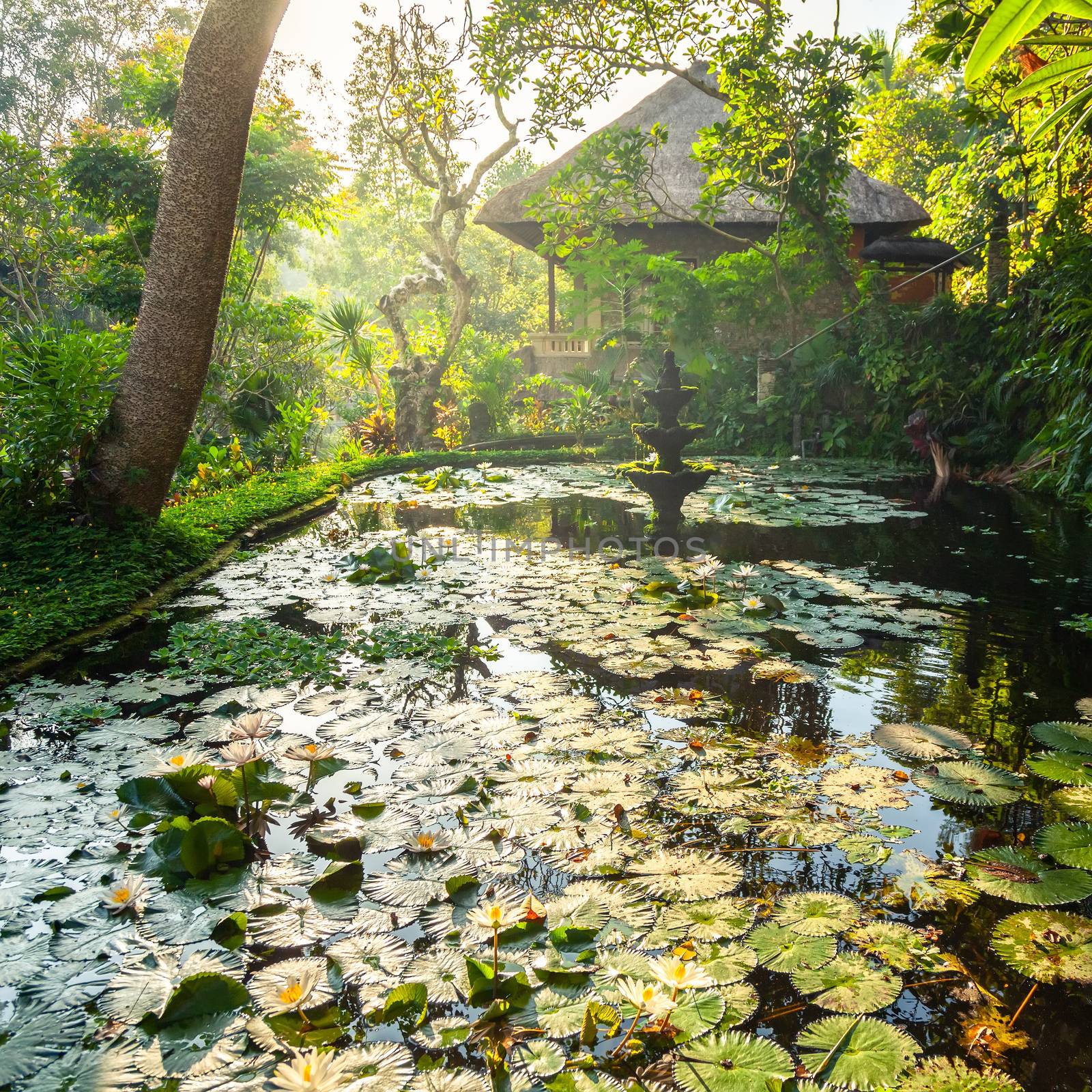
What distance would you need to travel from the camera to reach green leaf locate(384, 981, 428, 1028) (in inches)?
55.8

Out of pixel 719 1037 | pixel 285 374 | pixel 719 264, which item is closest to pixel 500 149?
pixel 719 264

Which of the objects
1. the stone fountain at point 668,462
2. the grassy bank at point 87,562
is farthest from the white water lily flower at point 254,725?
the stone fountain at point 668,462

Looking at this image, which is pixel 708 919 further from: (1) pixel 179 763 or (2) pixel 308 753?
(1) pixel 179 763

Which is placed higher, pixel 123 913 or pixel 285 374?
pixel 285 374

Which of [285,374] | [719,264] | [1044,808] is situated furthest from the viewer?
[719,264]

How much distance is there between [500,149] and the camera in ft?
43.8

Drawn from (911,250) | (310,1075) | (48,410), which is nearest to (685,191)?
(911,250)

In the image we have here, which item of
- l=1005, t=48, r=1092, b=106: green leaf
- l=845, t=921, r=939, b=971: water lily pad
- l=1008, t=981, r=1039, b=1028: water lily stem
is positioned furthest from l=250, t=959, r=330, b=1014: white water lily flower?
l=1005, t=48, r=1092, b=106: green leaf

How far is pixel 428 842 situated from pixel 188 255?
427 cm

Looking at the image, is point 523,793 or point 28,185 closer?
point 523,793

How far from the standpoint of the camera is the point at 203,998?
1.39 meters

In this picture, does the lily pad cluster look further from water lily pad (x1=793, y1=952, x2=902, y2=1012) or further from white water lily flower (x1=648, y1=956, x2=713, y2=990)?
white water lily flower (x1=648, y1=956, x2=713, y2=990)

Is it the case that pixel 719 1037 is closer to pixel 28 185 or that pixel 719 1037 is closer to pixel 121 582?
pixel 121 582

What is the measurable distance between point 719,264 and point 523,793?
40.7 ft
